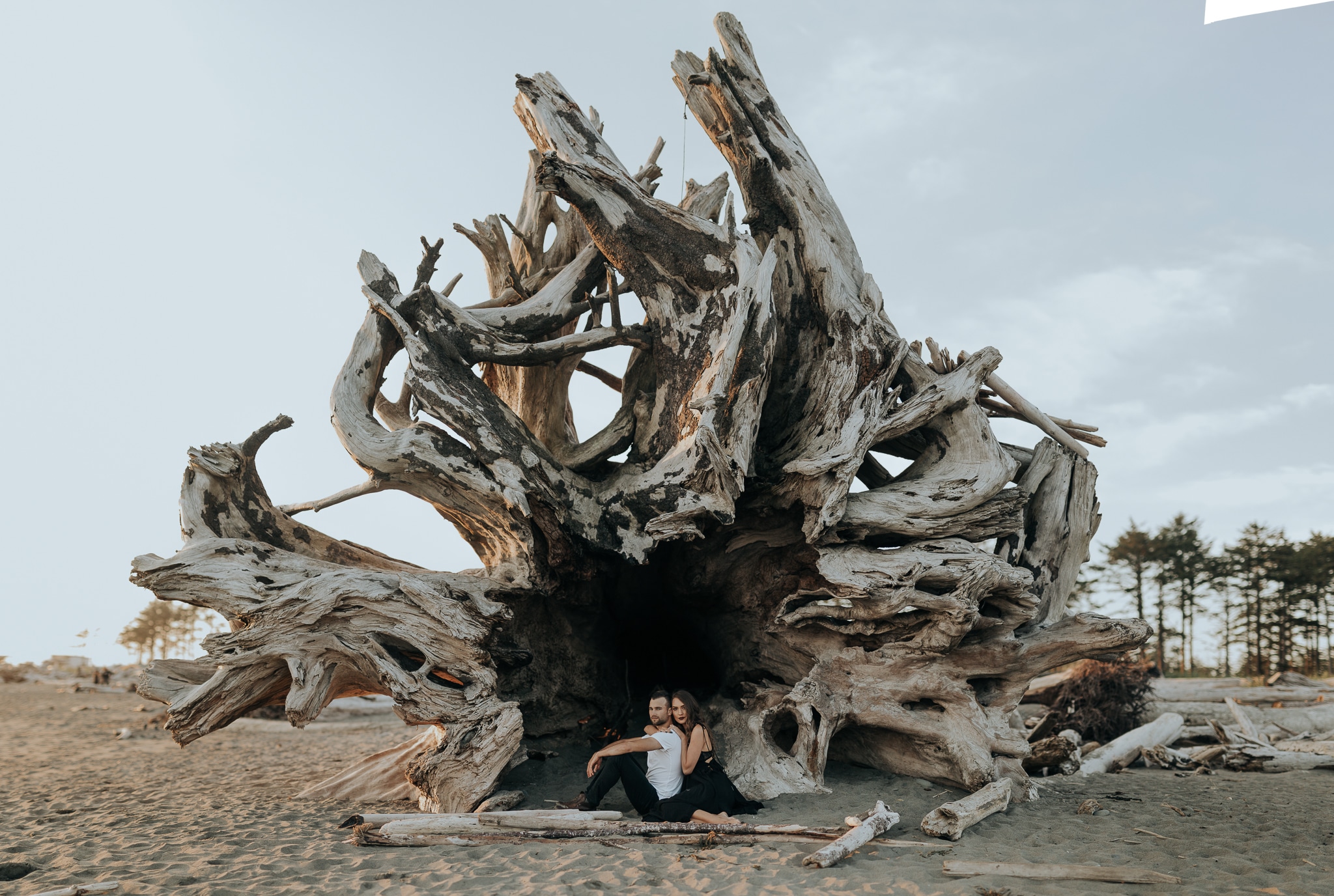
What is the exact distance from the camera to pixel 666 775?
575cm

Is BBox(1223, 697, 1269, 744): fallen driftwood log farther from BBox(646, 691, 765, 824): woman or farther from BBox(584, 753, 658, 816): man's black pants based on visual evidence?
BBox(584, 753, 658, 816): man's black pants

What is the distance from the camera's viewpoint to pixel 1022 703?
13.0m

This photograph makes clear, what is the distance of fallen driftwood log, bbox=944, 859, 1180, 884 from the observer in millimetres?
4223

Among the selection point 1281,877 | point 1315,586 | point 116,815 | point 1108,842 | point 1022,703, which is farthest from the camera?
point 1315,586

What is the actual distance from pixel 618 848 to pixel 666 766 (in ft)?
→ 3.22

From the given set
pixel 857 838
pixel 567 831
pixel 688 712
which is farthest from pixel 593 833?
pixel 857 838

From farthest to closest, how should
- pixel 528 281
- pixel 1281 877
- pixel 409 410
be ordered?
pixel 528 281
pixel 409 410
pixel 1281 877

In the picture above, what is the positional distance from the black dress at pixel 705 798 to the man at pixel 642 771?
0.30 feet

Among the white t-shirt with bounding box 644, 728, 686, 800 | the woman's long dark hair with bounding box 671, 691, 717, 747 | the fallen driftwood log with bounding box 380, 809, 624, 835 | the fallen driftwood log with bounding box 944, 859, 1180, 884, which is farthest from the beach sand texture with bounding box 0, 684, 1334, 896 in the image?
the woman's long dark hair with bounding box 671, 691, 717, 747

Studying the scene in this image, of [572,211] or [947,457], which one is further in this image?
[572,211]

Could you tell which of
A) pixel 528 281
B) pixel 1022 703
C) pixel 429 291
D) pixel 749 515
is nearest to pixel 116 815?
pixel 429 291

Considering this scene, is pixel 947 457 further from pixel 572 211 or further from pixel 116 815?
pixel 116 815

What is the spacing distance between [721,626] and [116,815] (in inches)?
206

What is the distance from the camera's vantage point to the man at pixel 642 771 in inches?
223
